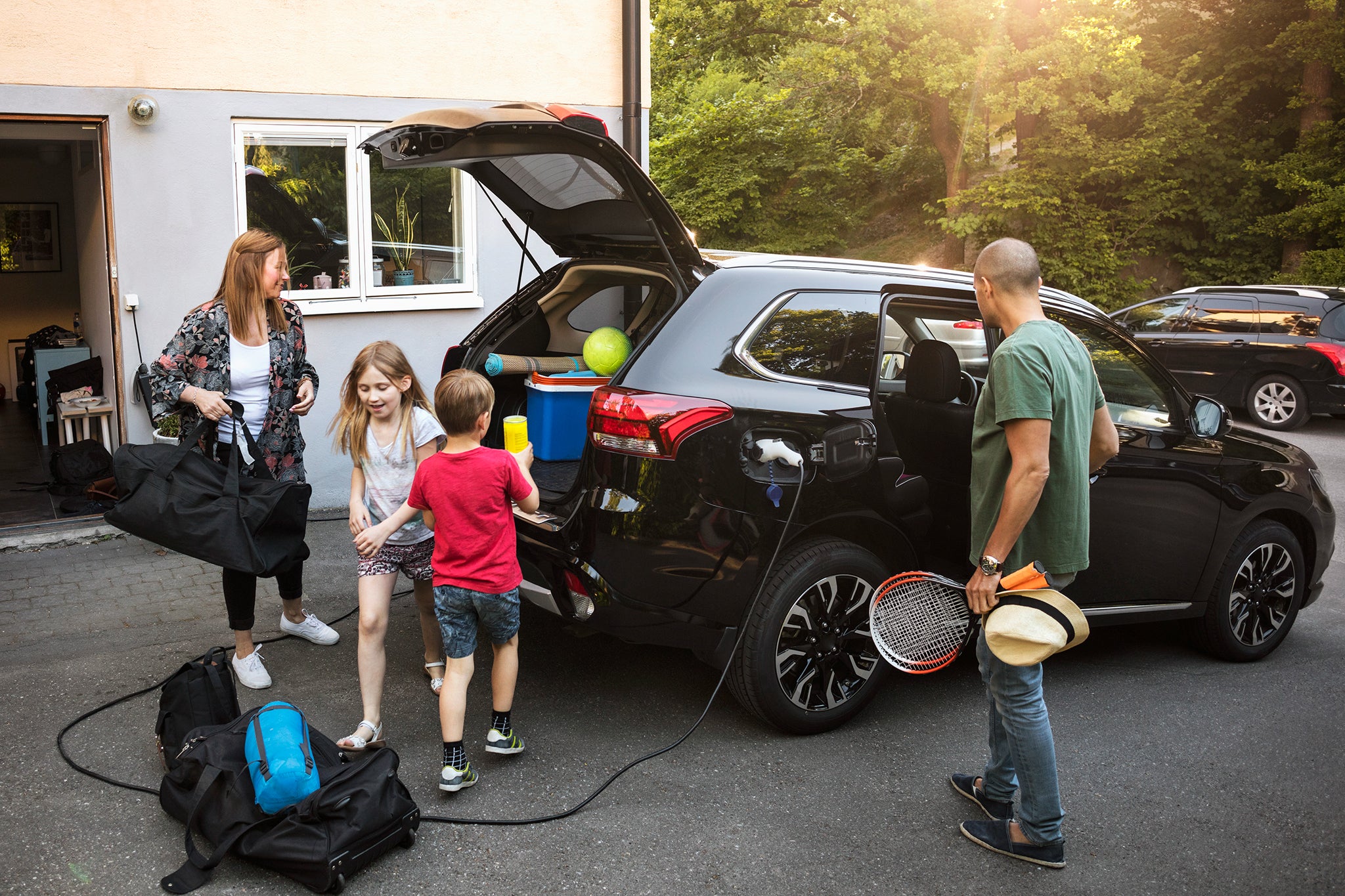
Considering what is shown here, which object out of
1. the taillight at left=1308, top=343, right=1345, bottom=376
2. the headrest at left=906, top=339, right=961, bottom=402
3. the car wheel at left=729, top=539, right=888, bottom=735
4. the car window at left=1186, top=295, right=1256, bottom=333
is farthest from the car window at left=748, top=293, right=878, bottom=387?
the car window at left=1186, top=295, right=1256, bottom=333

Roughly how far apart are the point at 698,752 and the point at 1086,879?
1.41 meters

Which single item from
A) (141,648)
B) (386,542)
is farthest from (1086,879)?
(141,648)

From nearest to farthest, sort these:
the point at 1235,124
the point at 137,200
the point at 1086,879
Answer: the point at 1086,879, the point at 137,200, the point at 1235,124

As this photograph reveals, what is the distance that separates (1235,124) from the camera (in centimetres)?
2097

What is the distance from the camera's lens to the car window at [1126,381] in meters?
4.69

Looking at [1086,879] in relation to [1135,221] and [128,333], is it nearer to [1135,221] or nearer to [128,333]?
[128,333]

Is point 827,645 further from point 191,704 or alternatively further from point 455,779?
point 191,704

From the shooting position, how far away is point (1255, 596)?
509 centimetres

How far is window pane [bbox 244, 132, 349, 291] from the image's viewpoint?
7.18 meters

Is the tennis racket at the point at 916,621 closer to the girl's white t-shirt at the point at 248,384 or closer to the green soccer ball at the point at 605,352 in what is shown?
the green soccer ball at the point at 605,352

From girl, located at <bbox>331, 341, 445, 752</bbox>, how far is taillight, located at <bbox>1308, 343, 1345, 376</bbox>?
38.9 ft

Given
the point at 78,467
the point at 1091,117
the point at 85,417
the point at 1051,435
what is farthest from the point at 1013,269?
the point at 1091,117

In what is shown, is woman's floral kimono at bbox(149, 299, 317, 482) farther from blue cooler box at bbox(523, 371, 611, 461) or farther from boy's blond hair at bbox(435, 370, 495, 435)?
boy's blond hair at bbox(435, 370, 495, 435)

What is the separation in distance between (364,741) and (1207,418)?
12.5 ft
